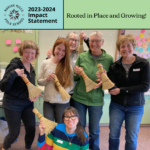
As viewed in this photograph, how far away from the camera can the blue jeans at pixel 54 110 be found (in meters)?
1.54

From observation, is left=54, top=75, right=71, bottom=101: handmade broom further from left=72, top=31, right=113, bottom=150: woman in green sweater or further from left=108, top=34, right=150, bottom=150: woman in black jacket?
left=108, top=34, right=150, bottom=150: woman in black jacket

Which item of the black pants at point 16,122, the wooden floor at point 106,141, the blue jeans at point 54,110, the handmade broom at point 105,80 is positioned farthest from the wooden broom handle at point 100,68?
the wooden floor at point 106,141

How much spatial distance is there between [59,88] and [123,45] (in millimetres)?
802

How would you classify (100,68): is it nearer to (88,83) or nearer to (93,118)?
(88,83)

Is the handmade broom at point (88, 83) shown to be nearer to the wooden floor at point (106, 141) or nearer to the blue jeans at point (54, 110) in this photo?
the blue jeans at point (54, 110)

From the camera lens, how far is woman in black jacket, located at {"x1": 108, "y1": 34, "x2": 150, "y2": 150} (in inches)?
56.5

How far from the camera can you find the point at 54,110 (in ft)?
5.22
